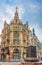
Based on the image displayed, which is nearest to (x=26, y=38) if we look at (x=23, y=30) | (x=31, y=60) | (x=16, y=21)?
(x=23, y=30)

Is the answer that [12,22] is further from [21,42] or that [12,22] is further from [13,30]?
[21,42]

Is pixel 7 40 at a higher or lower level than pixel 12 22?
lower

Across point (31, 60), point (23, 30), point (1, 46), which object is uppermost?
point (23, 30)

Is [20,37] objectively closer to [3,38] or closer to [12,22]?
[12,22]

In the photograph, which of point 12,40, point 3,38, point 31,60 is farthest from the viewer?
point 3,38

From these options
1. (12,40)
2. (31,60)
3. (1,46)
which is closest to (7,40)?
(12,40)

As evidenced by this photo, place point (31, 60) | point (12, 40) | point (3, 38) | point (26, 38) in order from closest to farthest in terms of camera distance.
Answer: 1. point (31, 60)
2. point (12, 40)
3. point (26, 38)
4. point (3, 38)

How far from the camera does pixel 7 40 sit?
2366 centimetres

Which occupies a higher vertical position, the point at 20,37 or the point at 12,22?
the point at 12,22

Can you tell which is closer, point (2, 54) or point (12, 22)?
point (12, 22)

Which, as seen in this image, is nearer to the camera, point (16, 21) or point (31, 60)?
point (31, 60)

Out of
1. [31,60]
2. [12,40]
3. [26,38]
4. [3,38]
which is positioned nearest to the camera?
[31,60]

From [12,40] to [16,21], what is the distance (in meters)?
2.25

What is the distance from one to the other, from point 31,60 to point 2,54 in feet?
73.3
